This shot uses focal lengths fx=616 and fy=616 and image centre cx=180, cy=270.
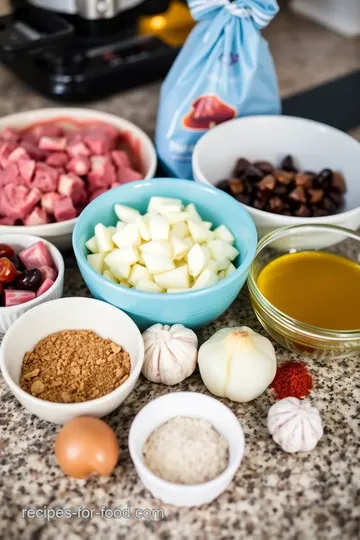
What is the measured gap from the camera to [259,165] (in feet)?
4.02

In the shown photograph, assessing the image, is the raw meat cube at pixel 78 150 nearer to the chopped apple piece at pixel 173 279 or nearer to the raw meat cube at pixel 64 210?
the raw meat cube at pixel 64 210

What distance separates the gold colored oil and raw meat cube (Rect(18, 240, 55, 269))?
36 cm

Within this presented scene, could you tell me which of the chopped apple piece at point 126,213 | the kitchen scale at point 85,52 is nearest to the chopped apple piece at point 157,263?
the chopped apple piece at point 126,213

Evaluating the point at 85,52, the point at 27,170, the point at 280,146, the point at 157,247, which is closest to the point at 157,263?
the point at 157,247

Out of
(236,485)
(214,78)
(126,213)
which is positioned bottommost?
(236,485)

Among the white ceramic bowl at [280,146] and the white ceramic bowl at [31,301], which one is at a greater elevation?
the white ceramic bowl at [280,146]

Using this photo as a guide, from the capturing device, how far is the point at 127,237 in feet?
3.28

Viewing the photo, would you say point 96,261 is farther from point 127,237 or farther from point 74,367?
point 74,367

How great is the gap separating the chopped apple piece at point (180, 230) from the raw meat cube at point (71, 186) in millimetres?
224

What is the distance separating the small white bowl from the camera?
75 centimetres

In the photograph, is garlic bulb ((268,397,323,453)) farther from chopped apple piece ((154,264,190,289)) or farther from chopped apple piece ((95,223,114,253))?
chopped apple piece ((95,223,114,253))

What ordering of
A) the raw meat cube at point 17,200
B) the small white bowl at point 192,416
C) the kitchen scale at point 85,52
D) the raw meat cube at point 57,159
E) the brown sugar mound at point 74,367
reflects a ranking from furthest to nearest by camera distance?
the kitchen scale at point 85,52 → the raw meat cube at point 57,159 → the raw meat cube at point 17,200 → the brown sugar mound at point 74,367 → the small white bowl at point 192,416

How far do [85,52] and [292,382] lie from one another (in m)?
0.93

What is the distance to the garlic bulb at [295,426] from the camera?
2.74 feet
